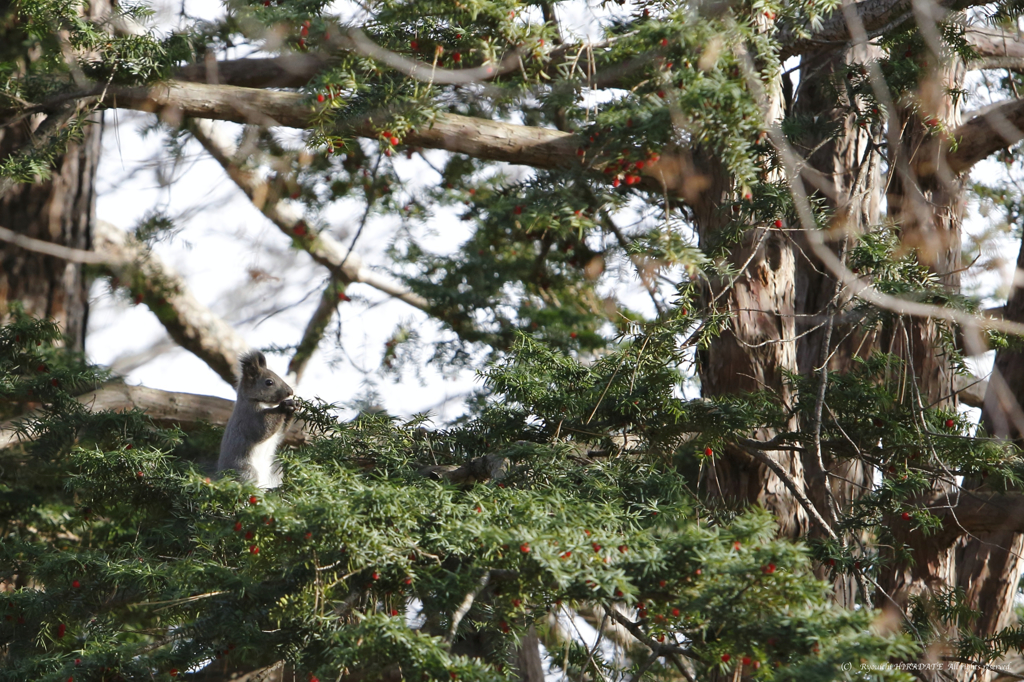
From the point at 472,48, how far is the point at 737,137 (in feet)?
4.24

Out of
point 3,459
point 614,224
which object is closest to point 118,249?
point 3,459

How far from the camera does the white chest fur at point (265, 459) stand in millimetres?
4555

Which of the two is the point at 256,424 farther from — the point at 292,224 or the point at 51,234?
the point at 292,224

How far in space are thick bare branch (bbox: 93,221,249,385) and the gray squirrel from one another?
136cm

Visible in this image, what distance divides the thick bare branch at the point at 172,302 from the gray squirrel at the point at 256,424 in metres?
1.36

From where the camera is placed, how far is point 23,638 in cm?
295

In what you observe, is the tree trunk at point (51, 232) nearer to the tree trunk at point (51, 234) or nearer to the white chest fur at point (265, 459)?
the tree trunk at point (51, 234)

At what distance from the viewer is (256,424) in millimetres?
4539

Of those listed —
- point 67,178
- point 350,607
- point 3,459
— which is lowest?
point 350,607

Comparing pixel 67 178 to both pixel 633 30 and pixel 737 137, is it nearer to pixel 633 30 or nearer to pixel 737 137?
pixel 633 30

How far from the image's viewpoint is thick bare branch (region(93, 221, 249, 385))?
19.5 feet

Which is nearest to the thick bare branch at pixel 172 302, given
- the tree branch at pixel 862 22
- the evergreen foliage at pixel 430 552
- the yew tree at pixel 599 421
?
the yew tree at pixel 599 421

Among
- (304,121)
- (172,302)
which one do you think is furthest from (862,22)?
(172,302)

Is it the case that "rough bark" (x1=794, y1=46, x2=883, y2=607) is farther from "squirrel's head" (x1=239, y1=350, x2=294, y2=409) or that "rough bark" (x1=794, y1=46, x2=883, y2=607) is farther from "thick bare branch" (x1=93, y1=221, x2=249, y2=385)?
"thick bare branch" (x1=93, y1=221, x2=249, y2=385)
